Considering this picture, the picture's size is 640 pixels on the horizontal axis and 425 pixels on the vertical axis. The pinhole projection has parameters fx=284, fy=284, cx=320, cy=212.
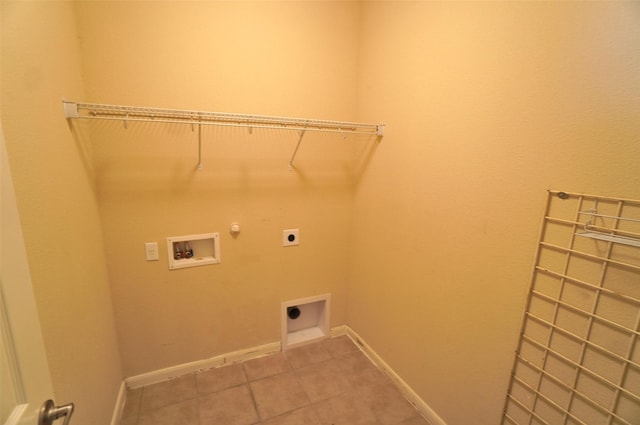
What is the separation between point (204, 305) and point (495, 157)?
1.93 metres

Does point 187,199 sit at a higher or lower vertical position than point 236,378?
higher

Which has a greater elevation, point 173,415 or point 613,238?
point 613,238

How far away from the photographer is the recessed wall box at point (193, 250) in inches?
70.9

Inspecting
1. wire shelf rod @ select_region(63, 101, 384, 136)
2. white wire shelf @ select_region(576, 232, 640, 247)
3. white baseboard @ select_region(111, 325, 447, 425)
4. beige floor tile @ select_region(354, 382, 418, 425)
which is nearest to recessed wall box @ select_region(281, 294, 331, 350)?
white baseboard @ select_region(111, 325, 447, 425)

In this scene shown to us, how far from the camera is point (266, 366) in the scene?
6.88 ft

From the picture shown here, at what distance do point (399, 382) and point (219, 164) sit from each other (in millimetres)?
1868

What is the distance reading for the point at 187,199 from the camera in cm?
178

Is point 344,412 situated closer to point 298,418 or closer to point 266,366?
point 298,418

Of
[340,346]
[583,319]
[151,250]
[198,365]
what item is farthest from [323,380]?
[583,319]

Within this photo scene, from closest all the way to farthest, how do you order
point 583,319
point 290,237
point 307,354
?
point 583,319 → point 290,237 → point 307,354

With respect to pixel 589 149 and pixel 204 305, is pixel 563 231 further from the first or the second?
pixel 204 305

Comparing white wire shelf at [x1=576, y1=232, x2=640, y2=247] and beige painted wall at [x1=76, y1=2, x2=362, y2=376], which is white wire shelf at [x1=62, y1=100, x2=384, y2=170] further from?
white wire shelf at [x1=576, y1=232, x2=640, y2=247]

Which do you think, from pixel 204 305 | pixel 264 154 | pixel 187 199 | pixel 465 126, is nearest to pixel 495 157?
pixel 465 126

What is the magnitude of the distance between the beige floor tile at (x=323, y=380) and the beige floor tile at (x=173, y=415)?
683 mm
